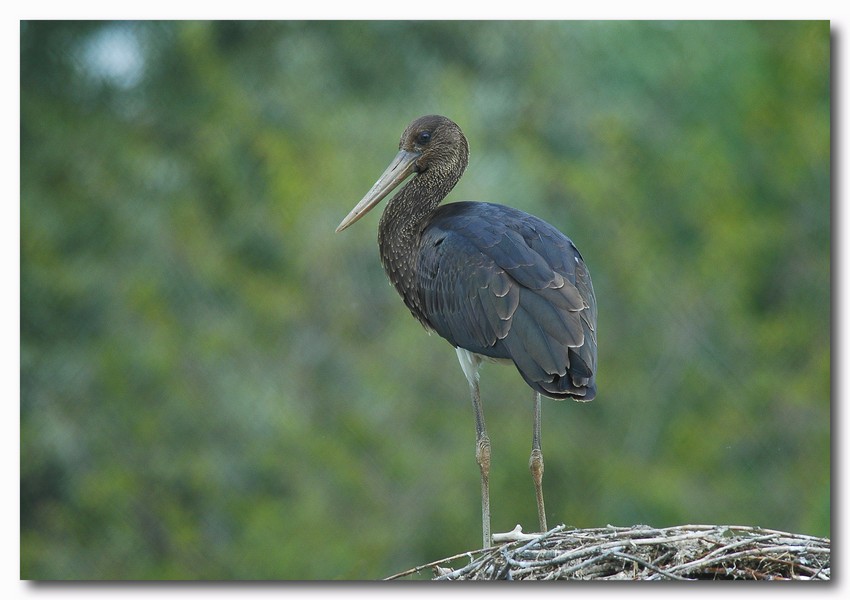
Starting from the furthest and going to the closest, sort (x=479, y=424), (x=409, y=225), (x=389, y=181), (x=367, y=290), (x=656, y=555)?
(x=367, y=290) → (x=389, y=181) → (x=409, y=225) → (x=479, y=424) → (x=656, y=555)

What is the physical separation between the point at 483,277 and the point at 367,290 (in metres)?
3.29

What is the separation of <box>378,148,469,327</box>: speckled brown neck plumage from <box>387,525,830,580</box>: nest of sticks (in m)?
1.03

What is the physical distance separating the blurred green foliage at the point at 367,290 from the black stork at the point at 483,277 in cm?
87

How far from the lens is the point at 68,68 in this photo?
6648 millimetres

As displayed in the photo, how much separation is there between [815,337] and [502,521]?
264 centimetres

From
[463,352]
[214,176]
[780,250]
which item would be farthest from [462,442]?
[463,352]

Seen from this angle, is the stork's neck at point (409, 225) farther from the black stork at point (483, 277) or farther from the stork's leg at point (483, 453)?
the stork's leg at point (483, 453)

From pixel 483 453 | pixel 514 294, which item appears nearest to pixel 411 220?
→ pixel 514 294

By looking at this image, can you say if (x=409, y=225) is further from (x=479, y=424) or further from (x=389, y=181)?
(x=479, y=424)

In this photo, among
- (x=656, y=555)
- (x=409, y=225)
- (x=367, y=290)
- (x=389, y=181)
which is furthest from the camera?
(x=367, y=290)

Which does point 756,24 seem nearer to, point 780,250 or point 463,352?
point 780,250

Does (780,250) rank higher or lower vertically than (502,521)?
higher

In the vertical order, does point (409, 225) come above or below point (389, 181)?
below

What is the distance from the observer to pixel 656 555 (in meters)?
5.20
